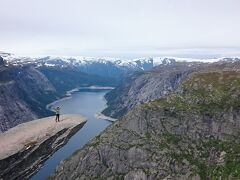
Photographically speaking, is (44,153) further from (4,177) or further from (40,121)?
(40,121)

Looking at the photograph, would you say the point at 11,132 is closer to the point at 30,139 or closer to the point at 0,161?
the point at 30,139

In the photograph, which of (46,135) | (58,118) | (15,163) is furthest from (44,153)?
(58,118)

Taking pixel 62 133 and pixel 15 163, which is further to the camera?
pixel 62 133

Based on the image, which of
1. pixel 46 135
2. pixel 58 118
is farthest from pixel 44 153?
pixel 58 118

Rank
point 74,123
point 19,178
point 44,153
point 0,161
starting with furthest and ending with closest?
→ point 74,123 → point 44,153 → point 19,178 → point 0,161

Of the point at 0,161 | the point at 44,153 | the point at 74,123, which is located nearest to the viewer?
the point at 0,161

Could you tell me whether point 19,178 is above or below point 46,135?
below
